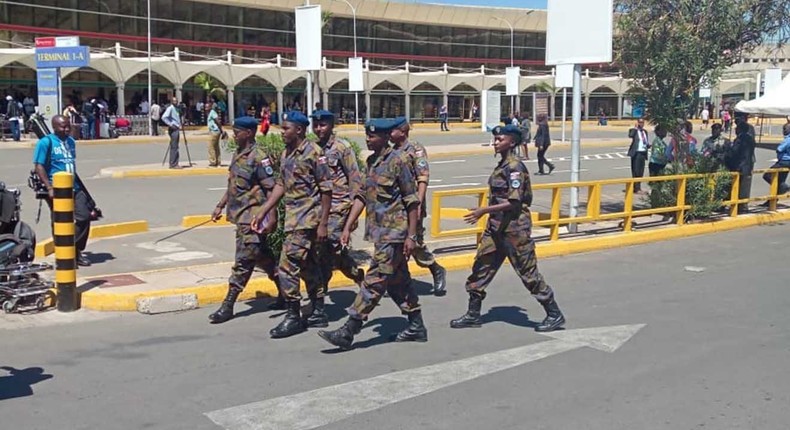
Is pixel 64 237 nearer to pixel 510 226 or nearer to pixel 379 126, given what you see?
pixel 379 126

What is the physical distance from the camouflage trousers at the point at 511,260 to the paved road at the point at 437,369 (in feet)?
A: 1.34

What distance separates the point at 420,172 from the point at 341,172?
2.42 feet

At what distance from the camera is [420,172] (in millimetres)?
7770

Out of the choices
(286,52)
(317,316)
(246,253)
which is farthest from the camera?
(286,52)

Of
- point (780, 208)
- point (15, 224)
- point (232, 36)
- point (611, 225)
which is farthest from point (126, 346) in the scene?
point (232, 36)

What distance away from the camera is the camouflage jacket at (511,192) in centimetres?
712

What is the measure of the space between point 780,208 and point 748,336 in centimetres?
1032

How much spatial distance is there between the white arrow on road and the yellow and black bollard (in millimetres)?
3237

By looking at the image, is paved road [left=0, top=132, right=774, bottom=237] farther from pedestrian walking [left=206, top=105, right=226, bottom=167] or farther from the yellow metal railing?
the yellow metal railing

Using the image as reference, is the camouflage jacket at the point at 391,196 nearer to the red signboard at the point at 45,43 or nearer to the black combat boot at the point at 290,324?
the black combat boot at the point at 290,324

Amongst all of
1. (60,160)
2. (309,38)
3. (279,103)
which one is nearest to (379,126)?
(60,160)

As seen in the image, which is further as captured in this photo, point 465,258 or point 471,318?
point 465,258

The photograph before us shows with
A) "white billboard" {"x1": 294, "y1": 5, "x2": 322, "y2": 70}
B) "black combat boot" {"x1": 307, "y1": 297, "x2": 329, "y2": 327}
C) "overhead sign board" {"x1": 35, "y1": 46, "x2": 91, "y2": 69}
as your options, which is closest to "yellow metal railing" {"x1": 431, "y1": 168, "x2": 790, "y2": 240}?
"black combat boot" {"x1": 307, "y1": 297, "x2": 329, "y2": 327}

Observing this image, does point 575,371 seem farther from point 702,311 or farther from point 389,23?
point 389,23
